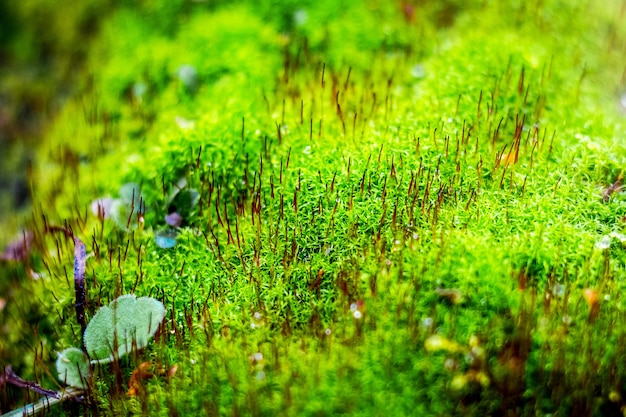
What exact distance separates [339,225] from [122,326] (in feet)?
3.39

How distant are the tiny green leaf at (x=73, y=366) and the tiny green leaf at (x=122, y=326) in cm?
7

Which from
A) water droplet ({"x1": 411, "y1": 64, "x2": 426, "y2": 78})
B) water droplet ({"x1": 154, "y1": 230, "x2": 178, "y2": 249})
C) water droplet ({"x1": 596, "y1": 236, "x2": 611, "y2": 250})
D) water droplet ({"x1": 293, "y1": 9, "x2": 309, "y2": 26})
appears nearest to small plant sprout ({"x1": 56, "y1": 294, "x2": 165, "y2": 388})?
water droplet ({"x1": 154, "y1": 230, "x2": 178, "y2": 249})

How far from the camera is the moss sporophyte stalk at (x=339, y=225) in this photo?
194 centimetres

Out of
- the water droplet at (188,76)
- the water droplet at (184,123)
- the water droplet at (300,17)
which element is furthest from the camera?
the water droplet at (300,17)

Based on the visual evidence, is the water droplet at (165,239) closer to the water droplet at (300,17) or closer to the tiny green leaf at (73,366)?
the tiny green leaf at (73,366)

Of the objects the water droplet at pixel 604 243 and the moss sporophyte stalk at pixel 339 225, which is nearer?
the moss sporophyte stalk at pixel 339 225

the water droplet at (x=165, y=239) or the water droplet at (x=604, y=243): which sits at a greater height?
the water droplet at (x=604, y=243)

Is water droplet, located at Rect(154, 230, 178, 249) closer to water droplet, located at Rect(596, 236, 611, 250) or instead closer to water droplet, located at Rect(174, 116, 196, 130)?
water droplet, located at Rect(174, 116, 196, 130)

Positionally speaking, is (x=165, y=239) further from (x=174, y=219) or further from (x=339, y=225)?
(x=339, y=225)

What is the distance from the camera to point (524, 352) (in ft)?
6.17

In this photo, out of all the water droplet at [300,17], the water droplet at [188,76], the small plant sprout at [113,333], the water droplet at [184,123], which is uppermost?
the water droplet at [300,17]

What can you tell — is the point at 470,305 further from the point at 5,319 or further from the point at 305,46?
the point at 5,319

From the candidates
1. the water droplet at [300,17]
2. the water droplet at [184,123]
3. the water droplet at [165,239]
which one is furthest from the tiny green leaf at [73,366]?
the water droplet at [300,17]

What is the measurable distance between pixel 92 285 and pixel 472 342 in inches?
67.8
